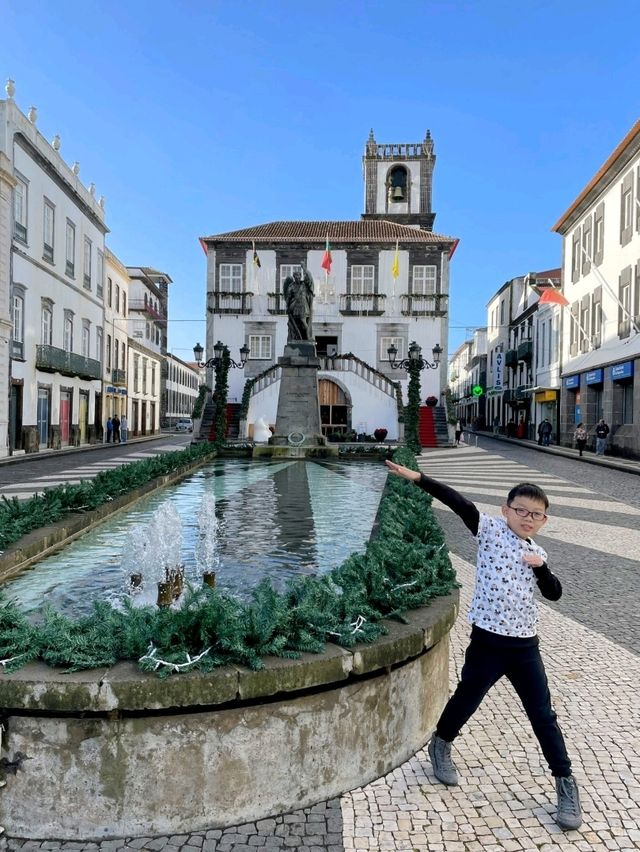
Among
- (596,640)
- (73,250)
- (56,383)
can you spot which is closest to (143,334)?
(73,250)

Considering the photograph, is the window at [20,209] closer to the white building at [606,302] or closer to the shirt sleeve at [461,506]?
the white building at [606,302]

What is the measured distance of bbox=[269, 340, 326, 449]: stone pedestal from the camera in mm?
16828

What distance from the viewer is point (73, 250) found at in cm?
2966

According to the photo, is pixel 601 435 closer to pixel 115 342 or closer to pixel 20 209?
pixel 20 209

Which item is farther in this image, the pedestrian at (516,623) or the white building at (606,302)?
the white building at (606,302)

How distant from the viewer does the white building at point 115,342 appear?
3500cm

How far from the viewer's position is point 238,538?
6.04 meters

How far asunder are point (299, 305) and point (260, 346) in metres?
18.6

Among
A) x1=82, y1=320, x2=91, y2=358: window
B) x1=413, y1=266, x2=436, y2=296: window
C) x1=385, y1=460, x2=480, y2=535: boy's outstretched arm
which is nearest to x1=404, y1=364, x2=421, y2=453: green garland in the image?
x1=413, y1=266, x2=436, y2=296: window

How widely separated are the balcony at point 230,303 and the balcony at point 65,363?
7187 millimetres

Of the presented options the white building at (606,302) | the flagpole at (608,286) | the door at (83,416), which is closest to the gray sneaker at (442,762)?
the white building at (606,302)

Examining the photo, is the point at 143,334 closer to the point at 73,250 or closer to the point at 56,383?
the point at 73,250

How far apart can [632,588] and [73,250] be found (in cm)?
2917

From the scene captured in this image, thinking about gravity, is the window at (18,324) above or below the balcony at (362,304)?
below
